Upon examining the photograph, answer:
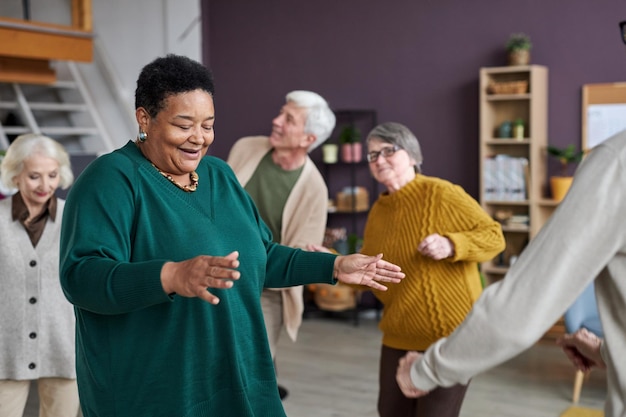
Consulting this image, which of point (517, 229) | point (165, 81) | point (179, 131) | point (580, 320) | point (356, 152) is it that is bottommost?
point (580, 320)

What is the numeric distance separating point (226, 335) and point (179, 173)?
0.42m

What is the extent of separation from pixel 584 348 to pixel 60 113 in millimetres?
7308

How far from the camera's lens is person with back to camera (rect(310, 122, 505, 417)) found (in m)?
2.94

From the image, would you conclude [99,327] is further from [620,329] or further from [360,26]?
[360,26]

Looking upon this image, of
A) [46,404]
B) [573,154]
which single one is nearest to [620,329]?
[46,404]

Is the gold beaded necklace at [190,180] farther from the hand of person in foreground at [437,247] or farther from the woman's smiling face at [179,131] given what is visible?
the hand of person in foreground at [437,247]

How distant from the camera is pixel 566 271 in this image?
1.36 metres

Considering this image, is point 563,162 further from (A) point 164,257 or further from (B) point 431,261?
(A) point 164,257

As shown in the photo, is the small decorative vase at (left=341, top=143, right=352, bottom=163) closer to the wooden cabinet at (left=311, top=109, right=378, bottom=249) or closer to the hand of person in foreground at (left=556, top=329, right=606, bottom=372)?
the wooden cabinet at (left=311, top=109, right=378, bottom=249)

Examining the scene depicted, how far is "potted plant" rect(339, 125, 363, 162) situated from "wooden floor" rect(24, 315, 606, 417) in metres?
1.56

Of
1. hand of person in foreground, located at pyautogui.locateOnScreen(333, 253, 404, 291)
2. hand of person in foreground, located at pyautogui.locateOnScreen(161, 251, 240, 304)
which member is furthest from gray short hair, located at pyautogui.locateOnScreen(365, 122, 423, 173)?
hand of person in foreground, located at pyautogui.locateOnScreen(161, 251, 240, 304)

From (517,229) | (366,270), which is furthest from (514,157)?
(366,270)

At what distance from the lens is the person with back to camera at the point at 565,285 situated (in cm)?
134

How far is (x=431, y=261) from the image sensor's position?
3.01 metres
